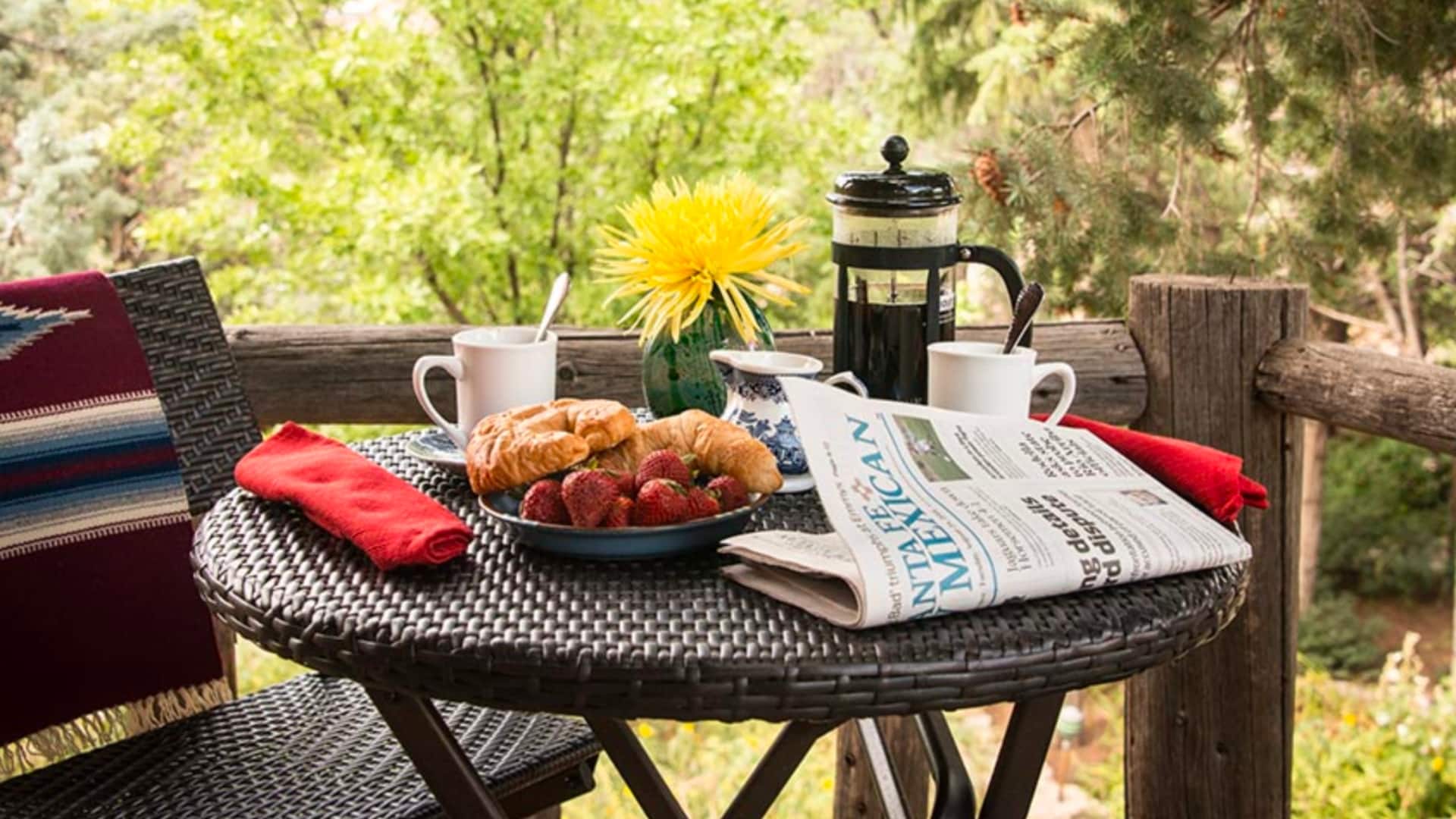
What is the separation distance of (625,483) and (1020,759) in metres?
0.39

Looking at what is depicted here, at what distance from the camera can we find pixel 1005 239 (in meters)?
3.50

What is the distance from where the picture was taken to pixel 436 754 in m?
1.15

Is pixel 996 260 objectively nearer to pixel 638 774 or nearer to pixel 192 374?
pixel 638 774

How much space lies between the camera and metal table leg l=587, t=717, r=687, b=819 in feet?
4.33

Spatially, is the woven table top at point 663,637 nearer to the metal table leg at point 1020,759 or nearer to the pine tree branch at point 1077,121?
the metal table leg at point 1020,759

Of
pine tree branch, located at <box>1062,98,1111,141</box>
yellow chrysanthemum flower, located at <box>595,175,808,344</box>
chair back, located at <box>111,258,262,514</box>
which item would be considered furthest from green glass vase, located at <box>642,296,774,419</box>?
pine tree branch, located at <box>1062,98,1111,141</box>

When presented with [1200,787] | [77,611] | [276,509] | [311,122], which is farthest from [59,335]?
[311,122]

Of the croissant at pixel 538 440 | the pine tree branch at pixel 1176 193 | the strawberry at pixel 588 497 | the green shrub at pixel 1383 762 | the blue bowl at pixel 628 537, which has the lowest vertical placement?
the green shrub at pixel 1383 762

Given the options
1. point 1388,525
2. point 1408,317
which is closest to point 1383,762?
point 1408,317

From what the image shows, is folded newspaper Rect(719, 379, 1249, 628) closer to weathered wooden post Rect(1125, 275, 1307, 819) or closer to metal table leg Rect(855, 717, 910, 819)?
metal table leg Rect(855, 717, 910, 819)

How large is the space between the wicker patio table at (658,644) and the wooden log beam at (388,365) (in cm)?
104

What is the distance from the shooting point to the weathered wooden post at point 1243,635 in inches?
85.3

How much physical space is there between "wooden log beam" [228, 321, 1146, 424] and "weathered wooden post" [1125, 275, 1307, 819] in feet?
0.51

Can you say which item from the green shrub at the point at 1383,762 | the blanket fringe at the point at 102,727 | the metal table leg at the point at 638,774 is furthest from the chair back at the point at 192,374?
the green shrub at the point at 1383,762
